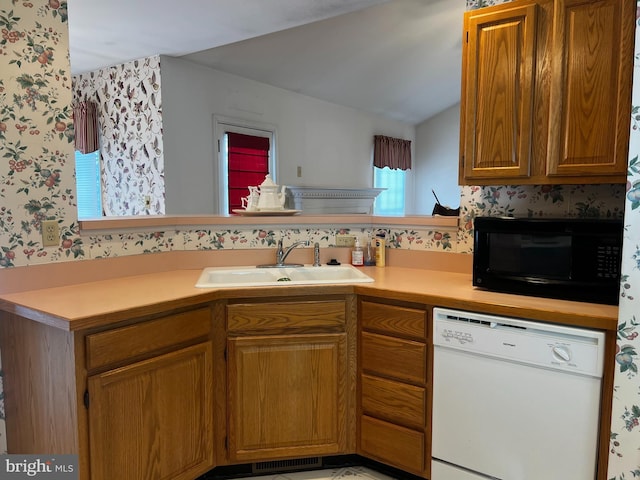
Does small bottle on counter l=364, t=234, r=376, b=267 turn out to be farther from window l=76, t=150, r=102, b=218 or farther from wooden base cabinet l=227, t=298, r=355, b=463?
Result: window l=76, t=150, r=102, b=218

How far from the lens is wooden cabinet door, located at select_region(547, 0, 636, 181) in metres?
1.54

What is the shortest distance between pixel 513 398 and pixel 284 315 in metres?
Result: 0.90

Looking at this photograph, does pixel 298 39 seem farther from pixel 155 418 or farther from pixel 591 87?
pixel 155 418

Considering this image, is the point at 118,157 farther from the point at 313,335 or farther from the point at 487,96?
the point at 487,96

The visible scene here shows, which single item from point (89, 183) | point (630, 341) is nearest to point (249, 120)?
point (89, 183)

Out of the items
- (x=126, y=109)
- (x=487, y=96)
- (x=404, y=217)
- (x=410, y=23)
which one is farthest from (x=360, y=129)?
(x=487, y=96)

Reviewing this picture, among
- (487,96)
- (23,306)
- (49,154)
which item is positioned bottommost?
(23,306)

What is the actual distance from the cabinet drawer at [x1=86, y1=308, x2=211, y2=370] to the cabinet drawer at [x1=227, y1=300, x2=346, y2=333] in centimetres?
12

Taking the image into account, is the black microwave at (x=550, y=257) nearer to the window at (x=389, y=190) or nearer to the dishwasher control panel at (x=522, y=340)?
the dishwasher control panel at (x=522, y=340)

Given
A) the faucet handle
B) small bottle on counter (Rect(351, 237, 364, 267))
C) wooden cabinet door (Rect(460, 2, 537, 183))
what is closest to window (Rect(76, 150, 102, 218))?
the faucet handle

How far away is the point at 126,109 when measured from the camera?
4219 mm

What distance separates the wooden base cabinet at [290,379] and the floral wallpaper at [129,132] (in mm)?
2461

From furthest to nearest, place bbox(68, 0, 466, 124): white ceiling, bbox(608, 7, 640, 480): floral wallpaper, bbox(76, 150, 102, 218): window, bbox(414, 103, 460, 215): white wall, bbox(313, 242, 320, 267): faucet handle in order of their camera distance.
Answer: bbox(414, 103, 460, 215): white wall, bbox(76, 150, 102, 218): window, bbox(68, 0, 466, 124): white ceiling, bbox(313, 242, 320, 267): faucet handle, bbox(608, 7, 640, 480): floral wallpaper

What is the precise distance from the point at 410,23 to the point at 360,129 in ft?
7.38
